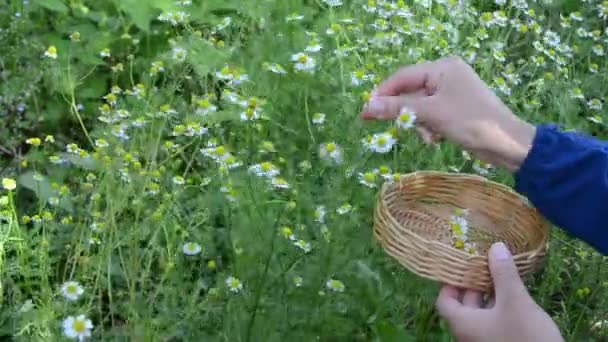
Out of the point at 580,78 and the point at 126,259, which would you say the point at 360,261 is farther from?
the point at 580,78

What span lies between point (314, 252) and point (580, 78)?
4.27 feet

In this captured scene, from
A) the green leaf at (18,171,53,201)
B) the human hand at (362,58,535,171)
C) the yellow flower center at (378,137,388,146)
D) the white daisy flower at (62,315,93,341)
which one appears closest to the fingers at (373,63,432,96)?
the human hand at (362,58,535,171)

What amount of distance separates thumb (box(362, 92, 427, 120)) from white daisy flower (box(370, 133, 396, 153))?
22 cm

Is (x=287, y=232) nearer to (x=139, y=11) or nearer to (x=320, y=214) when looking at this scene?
(x=320, y=214)

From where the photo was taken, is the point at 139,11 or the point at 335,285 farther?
the point at 139,11

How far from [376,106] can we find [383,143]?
0.26 metres

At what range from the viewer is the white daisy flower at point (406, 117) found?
117 cm

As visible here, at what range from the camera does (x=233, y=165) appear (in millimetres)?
1520

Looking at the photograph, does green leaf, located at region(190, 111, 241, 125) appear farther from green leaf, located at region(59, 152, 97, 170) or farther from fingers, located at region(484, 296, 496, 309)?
fingers, located at region(484, 296, 496, 309)

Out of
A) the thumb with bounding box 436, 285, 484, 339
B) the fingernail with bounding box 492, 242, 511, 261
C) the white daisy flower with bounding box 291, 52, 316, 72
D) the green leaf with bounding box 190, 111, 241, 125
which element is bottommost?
the green leaf with bounding box 190, 111, 241, 125

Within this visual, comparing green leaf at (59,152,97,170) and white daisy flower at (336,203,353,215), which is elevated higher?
white daisy flower at (336,203,353,215)

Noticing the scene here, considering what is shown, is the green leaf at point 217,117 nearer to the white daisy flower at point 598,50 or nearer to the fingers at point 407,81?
the fingers at point 407,81

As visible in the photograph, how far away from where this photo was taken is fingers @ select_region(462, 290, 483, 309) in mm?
1235

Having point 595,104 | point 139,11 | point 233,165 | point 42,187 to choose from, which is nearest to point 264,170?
point 233,165
